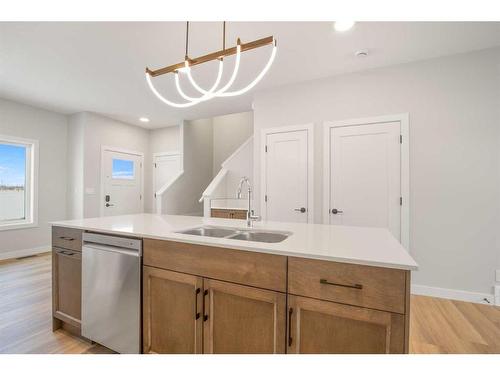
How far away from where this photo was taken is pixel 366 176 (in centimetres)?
303

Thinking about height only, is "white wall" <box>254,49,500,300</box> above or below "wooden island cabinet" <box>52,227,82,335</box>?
above

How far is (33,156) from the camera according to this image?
170 inches

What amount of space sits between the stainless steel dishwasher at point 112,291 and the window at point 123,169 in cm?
387

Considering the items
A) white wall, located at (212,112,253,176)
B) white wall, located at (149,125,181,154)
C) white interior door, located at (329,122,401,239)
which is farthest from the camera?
white wall, located at (212,112,253,176)

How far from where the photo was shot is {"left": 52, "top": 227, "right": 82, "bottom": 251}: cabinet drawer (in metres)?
1.85

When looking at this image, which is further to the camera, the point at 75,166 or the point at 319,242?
the point at 75,166

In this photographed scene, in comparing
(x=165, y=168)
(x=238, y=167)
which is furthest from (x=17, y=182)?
(x=238, y=167)

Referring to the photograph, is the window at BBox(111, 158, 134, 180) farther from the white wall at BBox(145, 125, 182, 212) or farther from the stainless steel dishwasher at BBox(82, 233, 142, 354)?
the stainless steel dishwasher at BBox(82, 233, 142, 354)

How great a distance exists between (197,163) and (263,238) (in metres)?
4.31

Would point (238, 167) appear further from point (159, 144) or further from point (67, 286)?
point (67, 286)

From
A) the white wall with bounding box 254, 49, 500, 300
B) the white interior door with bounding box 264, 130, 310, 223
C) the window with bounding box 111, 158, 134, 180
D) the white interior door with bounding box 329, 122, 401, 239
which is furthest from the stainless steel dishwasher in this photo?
the window with bounding box 111, 158, 134, 180

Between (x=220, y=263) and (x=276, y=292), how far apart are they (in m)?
0.33

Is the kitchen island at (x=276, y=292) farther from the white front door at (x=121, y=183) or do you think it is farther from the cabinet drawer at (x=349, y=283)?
the white front door at (x=121, y=183)

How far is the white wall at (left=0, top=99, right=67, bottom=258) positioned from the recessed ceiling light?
4.93 meters
